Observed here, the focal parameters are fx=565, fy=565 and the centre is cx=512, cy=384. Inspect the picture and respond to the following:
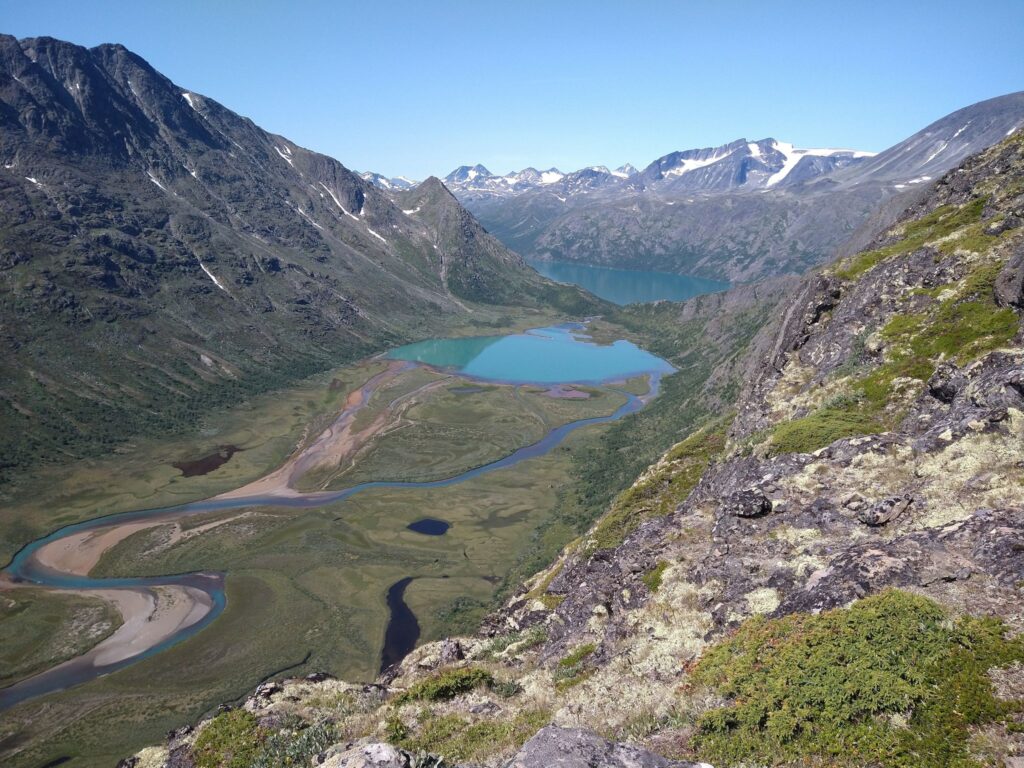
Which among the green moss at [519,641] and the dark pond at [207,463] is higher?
the green moss at [519,641]

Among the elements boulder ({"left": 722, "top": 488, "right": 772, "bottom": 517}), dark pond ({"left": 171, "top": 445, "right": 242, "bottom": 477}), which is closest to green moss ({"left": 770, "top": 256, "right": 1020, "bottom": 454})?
boulder ({"left": 722, "top": 488, "right": 772, "bottom": 517})

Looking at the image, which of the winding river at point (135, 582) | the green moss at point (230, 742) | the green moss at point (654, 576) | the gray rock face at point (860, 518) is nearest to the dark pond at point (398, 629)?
the winding river at point (135, 582)

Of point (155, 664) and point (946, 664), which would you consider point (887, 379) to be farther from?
point (155, 664)

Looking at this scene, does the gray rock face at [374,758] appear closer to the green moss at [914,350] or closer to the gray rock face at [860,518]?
the gray rock face at [860,518]

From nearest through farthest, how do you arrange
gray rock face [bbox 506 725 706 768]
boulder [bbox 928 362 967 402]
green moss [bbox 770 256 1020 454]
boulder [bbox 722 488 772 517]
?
1. gray rock face [bbox 506 725 706 768]
2. boulder [bbox 722 488 772 517]
3. boulder [bbox 928 362 967 402]
4. green moss [bbox 770 256 1020 454]

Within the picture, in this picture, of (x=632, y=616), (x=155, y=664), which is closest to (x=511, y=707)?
(x=632, y=616)

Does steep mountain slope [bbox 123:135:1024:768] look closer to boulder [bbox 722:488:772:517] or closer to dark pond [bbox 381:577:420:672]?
boulder [bbox 722:488:772:517]
